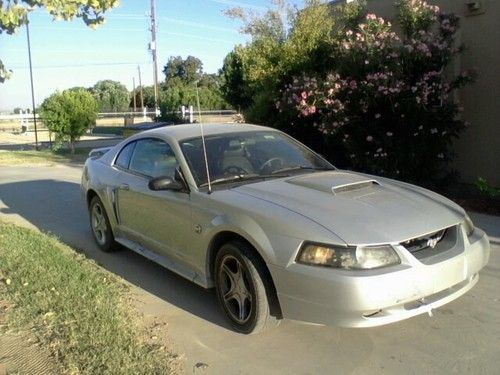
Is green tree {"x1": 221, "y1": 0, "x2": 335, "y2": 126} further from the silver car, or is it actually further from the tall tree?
the tall tree

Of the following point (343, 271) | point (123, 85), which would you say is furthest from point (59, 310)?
point (123, 85)

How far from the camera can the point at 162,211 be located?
16.0ft

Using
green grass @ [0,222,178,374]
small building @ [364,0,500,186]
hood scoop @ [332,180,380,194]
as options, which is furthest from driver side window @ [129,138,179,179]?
small building @ [364,0,500,186]

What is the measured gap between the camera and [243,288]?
3.96 meters

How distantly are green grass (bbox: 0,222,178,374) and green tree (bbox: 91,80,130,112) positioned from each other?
72.8 metres

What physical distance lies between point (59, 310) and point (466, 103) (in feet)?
24.7

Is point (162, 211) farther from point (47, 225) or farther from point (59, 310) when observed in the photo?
point (47, 225)

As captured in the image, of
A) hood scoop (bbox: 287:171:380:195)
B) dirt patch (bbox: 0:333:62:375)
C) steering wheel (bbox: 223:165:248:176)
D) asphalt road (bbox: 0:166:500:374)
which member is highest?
steering wheel (bbox: 223:165:248:176)

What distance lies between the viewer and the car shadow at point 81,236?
4.84 meters

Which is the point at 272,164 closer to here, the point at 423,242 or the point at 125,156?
the point at 423,242

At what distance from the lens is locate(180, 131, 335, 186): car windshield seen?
4680mm

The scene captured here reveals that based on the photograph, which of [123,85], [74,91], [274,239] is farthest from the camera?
[123,85]

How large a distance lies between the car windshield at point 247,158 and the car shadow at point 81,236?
1.05m

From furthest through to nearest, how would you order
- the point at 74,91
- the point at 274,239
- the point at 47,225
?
the point at 74,91 < the point at 47,225 < the point at 274,239
